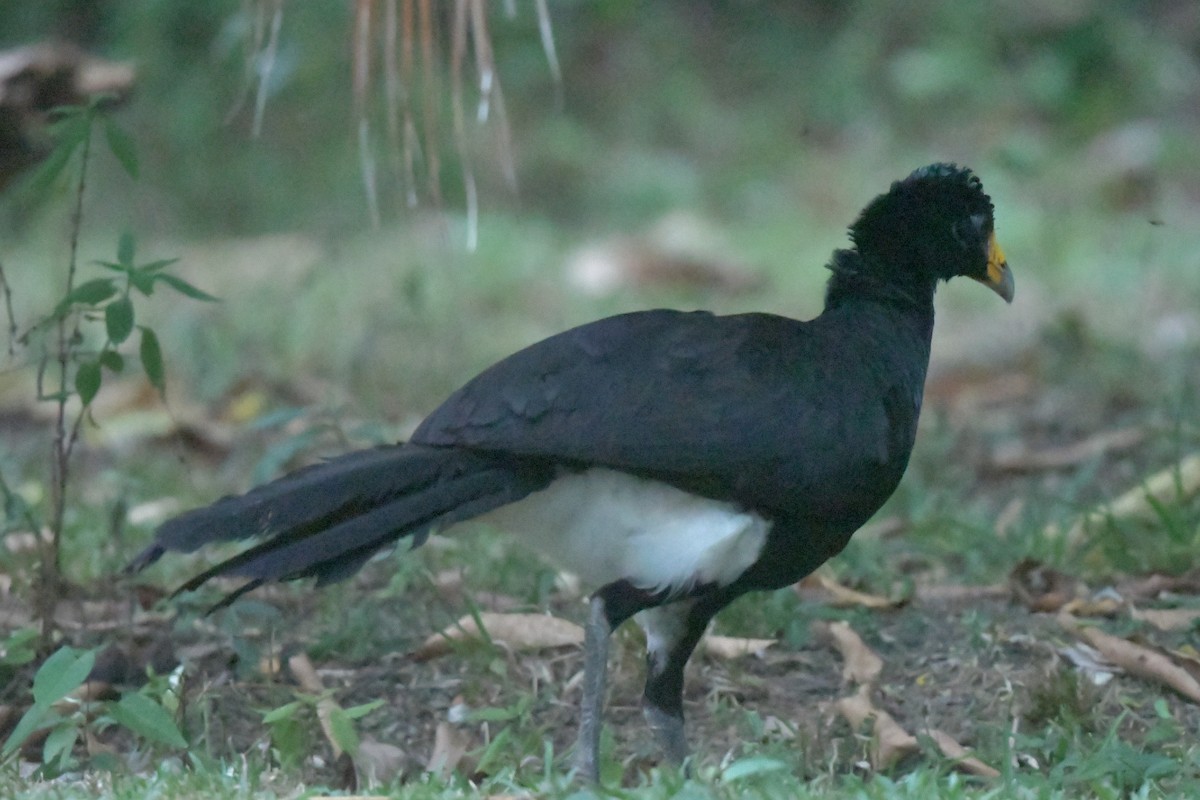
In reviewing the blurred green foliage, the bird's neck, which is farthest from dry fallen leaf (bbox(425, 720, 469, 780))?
the blurred green foliage

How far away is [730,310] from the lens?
7.29 m

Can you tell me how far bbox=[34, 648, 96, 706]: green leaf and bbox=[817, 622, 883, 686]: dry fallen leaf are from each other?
155 centimetres

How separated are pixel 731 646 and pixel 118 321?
144 cm

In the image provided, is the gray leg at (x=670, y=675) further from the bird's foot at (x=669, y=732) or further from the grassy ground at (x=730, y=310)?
the grassy ground at (x=730, y=310)

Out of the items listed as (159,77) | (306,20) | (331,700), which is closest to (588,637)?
(331,700)

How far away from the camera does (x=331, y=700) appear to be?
11.3ft

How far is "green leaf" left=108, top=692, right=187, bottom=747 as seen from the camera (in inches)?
120

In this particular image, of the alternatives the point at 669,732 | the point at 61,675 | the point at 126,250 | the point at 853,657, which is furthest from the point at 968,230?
the point at 61,675

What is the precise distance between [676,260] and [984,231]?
4.48 meters

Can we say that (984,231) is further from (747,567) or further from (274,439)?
(274,439)

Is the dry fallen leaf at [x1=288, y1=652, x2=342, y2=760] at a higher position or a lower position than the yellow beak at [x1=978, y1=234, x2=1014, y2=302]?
lower

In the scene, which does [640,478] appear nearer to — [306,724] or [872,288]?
[872,288]

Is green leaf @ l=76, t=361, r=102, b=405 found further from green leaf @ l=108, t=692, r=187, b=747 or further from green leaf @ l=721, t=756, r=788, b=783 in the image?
green leaf @ l=721, t=756, r=788, b=783

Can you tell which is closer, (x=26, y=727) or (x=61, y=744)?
(x=26, y=727)
